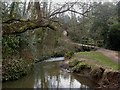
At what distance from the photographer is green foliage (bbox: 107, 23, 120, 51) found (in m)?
21.9

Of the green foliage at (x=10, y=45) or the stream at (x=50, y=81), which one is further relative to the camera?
the green foliage at (x=10, y=45)

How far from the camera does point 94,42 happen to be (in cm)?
3058

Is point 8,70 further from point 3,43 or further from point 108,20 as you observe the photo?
point 108,20

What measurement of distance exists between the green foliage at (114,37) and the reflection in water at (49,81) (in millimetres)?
7551

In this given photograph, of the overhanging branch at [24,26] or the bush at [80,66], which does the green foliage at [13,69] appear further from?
the overhanging branch at [24,26]

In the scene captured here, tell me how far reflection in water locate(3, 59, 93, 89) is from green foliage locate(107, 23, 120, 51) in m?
7.55

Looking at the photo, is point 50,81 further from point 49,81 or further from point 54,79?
point 54,79

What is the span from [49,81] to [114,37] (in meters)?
10.5

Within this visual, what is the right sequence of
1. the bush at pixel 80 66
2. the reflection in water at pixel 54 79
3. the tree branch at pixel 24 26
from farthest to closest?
the bush at pixel 80 66, the reflection in water at pixel 54 79, the tree branch at pixel 24 26

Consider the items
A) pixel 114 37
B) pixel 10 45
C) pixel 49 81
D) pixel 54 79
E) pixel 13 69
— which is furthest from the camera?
pixel 114 37

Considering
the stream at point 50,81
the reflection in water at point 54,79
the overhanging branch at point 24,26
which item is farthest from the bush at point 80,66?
the overhanging branch at point 24,26

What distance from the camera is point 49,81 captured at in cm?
1428

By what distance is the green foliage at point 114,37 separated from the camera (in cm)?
2186

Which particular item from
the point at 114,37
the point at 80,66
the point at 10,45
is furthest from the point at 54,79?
the point at 114,37
